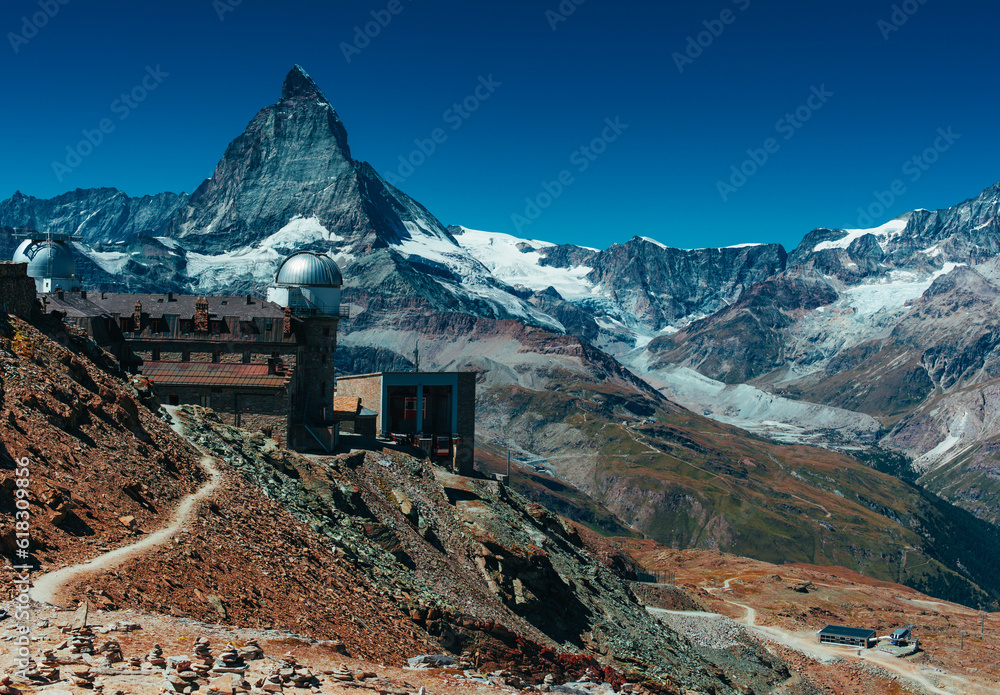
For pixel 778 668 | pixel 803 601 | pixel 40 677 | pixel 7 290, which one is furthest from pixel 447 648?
pixel 803 601

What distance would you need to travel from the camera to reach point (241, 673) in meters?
22.4

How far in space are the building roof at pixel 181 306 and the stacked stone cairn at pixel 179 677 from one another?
44986 millimetres

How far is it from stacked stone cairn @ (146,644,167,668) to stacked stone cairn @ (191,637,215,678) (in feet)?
2.50

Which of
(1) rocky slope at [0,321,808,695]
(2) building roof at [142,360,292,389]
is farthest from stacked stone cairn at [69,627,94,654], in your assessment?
(2) building roof at [142,360,292,389]

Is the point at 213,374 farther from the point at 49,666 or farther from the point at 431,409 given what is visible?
the point at 49,666

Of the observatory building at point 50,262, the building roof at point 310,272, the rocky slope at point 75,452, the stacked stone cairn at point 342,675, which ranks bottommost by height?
the stacked stone cairn at point 342,675

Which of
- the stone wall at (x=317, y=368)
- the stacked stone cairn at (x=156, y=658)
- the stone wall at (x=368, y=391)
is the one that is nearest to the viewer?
the stacked stone cairn at (x=156, y=658)

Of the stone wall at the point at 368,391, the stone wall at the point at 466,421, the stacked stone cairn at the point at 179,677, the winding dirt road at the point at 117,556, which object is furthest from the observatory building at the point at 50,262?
the stacked stone cairn at the point at 179,677

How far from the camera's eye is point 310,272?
2719 inches

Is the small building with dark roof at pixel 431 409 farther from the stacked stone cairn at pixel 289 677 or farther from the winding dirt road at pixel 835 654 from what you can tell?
the winding dirt road at pixel 835 654

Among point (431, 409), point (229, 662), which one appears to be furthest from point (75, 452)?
point (431, 409)

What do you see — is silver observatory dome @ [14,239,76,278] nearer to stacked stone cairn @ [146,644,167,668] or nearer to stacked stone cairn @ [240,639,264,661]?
stacked stone cairn @ [240,639,264,661]

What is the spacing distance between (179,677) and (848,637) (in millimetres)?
124794

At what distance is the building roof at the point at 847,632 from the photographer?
125625mm
